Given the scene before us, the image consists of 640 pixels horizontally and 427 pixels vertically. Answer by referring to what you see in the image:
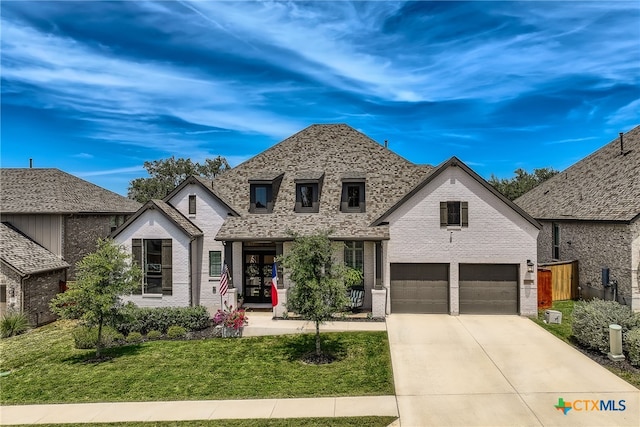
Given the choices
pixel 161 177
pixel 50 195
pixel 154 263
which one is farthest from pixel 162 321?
pixel 161 177

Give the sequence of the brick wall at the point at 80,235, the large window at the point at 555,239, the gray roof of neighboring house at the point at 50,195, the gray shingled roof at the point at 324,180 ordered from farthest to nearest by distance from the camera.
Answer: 1. the large window at the point at 555,239
2. the brick wall at the point at 80,235
3. the gray roof of neighboring house at the point at 50,195
4. the gray shingled roof at the point at 324,180

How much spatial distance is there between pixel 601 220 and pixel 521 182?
52410 mm

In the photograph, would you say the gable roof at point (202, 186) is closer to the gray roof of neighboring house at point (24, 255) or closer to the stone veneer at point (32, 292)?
the gray roof of neighboring house at point (24, 255)

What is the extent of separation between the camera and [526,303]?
1734cm

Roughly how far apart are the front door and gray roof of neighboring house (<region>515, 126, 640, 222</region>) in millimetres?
16615

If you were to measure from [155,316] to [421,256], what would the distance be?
12.4 metres

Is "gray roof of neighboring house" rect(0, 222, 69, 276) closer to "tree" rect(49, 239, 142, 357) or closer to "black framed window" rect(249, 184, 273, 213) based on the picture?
"tree" rect(49, 239, 142, 357)

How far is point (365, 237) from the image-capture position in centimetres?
1784

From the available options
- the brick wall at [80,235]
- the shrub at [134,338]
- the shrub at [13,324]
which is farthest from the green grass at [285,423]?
the brick wall at [80,235]

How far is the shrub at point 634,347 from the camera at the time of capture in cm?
1150

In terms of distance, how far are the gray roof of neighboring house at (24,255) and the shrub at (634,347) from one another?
80.8 ft

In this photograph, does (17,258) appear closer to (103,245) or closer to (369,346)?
(103,245)

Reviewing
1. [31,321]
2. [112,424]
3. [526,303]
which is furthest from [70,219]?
[526,303]

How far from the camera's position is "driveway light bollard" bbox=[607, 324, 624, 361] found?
12.0m
